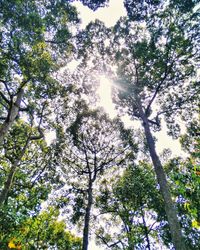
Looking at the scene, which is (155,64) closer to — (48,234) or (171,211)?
(171,211)

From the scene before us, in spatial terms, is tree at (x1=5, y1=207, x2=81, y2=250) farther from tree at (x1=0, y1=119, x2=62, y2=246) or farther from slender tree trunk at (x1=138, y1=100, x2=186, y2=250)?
slender tree trunk at (x1=138, y1=100, x2=186, y2=250)

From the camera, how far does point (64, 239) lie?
93.9ft

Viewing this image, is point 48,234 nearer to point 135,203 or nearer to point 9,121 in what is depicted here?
point 135,203

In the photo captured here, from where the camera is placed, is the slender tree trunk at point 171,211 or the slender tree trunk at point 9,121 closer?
the slender tree trunk at point 171,211

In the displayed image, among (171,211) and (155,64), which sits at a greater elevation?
(155,64)

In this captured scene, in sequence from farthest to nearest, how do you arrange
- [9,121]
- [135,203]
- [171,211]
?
[135,203]
[9,121]
[171,211]

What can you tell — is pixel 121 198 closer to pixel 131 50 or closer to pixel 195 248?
pixel 195 248

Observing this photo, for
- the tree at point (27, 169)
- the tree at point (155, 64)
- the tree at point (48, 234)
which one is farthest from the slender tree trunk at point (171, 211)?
the tree at point (48, 234)

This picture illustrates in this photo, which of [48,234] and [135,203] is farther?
[48,234]

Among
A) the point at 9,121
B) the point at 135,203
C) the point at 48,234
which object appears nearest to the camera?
the point at 9,121

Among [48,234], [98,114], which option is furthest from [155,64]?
[48,234]

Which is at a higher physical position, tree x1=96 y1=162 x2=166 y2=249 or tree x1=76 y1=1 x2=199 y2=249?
tree x1=76 y1=1 x2=199 y2=249

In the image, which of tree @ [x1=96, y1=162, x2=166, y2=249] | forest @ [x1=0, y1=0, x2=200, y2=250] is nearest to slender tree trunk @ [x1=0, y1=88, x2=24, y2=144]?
forest @ [x1=0, y1=0, x2=200, y2=250]

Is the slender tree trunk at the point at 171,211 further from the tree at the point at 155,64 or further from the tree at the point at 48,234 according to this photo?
the tree at the point at 48,234
